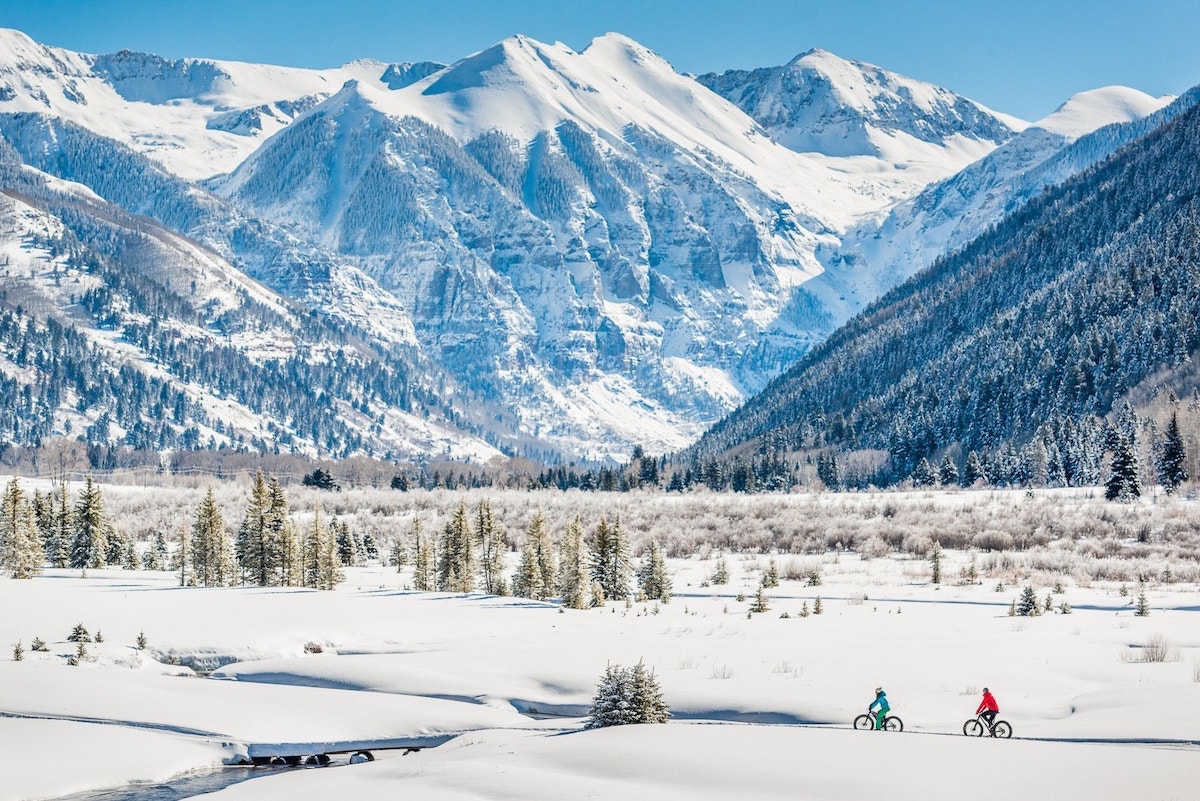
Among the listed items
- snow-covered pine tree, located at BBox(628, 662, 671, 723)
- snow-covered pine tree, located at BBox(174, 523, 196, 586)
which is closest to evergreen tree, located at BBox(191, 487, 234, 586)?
snow-covered pine tree, located at BBox(174, 523, 196, 586)

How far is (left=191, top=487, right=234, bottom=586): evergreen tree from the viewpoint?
69375mm

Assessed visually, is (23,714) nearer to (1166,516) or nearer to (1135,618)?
(1135,618)

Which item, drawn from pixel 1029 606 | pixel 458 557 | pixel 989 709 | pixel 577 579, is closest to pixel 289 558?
pixel 458 557

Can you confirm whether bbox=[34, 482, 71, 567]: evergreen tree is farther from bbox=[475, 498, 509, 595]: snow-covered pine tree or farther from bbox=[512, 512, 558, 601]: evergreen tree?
bbox=[512, 512, 558, 601]: evergreen tree

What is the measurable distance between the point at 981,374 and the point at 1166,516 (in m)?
106

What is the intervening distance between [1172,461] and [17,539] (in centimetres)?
8729

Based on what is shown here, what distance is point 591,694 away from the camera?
1325 inches

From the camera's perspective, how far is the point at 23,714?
30156mm

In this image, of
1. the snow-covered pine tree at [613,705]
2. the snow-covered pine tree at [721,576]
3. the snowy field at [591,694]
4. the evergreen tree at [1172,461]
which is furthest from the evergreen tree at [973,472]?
the snow-covered pine tree at [613,705]

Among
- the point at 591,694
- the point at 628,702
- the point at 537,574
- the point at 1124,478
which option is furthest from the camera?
the point at 1124,478

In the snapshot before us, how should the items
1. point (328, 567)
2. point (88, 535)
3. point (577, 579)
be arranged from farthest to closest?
point (88, 535), point (328, 567), point (577, 579)

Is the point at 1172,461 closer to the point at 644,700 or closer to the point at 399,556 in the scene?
the point at 399,556

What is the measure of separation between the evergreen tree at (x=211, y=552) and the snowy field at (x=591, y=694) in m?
13.7

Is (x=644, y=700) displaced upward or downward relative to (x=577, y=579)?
downward
